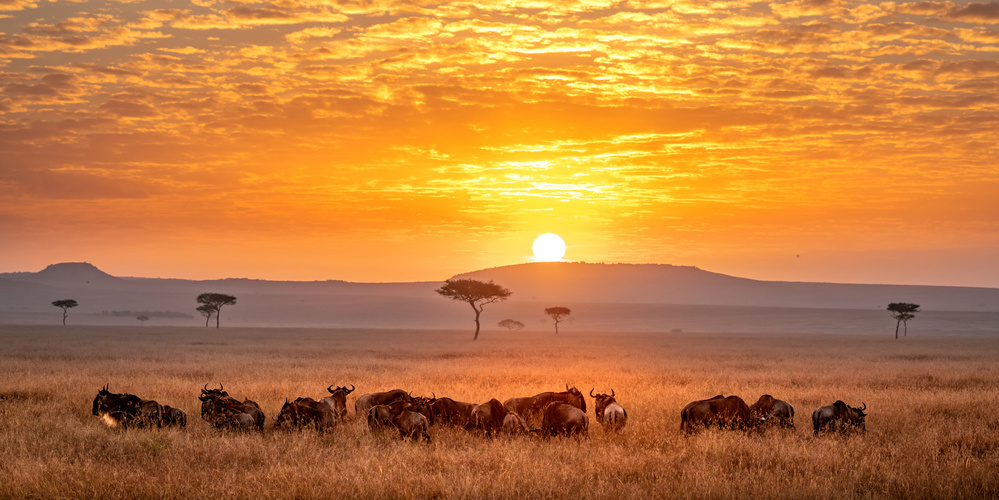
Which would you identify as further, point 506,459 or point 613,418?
point 613,418

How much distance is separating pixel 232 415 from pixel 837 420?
12.4 m

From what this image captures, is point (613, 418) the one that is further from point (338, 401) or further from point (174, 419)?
point (174, 419)

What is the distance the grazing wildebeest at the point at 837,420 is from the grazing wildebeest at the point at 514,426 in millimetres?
A: 5939

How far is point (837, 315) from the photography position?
19425cm

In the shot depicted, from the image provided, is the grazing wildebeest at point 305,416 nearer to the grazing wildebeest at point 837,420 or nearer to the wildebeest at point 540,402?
the wildebeest at point 540,402

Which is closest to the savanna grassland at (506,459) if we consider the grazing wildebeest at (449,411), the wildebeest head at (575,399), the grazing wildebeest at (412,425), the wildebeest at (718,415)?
the grazing wildebeest at (412,425)

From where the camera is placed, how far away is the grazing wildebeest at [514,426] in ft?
47.9

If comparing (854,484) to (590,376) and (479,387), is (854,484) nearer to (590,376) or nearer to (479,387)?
(479,387)

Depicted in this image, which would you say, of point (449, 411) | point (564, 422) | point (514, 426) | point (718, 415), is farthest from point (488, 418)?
point (718, 415)

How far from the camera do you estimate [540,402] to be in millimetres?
16469

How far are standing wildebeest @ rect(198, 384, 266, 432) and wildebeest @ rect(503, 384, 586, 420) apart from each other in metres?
5.19

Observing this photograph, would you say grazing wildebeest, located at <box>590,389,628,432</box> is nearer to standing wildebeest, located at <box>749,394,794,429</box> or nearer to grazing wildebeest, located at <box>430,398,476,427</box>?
grazing wildebeest, located at <box>430,398,476,427</box>

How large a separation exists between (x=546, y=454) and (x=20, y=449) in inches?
355

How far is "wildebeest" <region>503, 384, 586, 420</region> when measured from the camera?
53.3 ft
